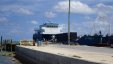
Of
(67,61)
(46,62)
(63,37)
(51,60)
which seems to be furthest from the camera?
(63,37)

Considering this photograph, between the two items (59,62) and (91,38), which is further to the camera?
(91,38)

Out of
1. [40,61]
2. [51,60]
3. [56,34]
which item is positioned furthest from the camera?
[56,34]

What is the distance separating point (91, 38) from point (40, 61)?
51943 mm

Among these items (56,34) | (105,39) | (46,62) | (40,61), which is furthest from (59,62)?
(56,34)

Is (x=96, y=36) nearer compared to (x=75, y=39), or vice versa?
(x=96, y=36)

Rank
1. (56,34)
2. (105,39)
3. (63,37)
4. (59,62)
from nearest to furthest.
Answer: (59,62), (105,39), (63,37), (56,34)

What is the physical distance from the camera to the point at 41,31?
106m

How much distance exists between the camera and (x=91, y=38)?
276 feet

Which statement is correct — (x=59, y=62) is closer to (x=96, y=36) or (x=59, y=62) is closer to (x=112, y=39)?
(x=112, y=39)

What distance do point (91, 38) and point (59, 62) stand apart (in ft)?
198

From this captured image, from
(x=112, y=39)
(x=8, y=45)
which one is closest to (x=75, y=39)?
(x=8, y=45)

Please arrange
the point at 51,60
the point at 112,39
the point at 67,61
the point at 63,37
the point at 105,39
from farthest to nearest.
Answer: the point at 63,37 → the point at 105,39 → the point at 112,39 → the point at 51,60 → the point at 67,61

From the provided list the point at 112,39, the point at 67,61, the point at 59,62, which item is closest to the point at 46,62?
the point at 59,62

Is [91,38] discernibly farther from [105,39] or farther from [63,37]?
[63,37]
